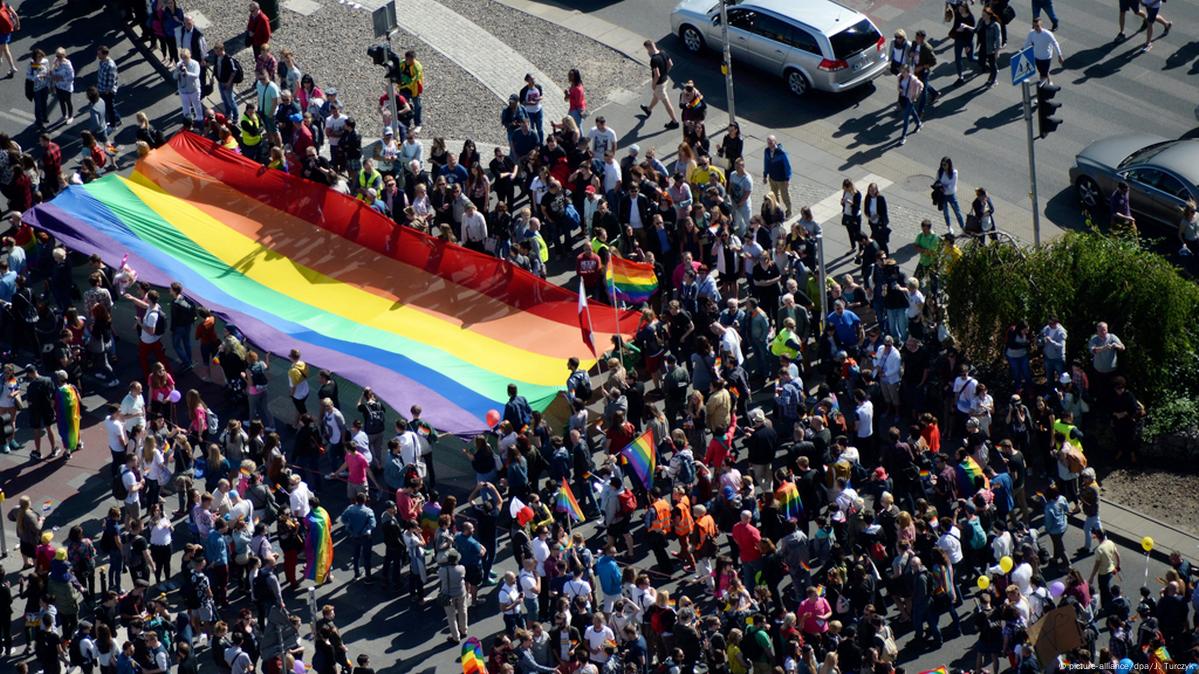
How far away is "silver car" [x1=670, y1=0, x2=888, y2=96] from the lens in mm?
37062

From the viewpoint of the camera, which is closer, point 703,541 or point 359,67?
point 703,541

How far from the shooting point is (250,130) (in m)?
35.4

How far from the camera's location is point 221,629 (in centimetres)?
2516

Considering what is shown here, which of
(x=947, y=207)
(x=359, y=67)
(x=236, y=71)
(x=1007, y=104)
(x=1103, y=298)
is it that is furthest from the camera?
(x=359, y=67)

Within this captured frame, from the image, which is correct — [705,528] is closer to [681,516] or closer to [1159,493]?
[681,516]

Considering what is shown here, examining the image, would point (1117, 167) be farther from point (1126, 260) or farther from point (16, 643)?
point (16, 643)

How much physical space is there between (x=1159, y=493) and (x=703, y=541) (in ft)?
22.9

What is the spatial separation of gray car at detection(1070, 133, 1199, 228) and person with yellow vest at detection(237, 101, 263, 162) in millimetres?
14365

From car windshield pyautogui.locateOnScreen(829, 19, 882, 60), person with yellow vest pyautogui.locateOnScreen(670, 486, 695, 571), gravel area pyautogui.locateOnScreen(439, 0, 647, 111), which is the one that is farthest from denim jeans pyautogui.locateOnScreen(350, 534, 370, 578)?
car windshield pyautogui.locateOnScreen(829, 19, 882, 60)

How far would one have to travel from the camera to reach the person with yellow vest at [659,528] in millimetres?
26625

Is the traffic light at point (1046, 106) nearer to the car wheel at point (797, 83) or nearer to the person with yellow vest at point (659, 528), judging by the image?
the car wheel at point (797, 83)

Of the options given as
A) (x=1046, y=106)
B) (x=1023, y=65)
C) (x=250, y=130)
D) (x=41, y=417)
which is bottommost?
(x=41, y=417)

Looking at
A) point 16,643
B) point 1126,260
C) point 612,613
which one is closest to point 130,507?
point 16,643

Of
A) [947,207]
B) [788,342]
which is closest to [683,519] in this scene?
[788,342]
